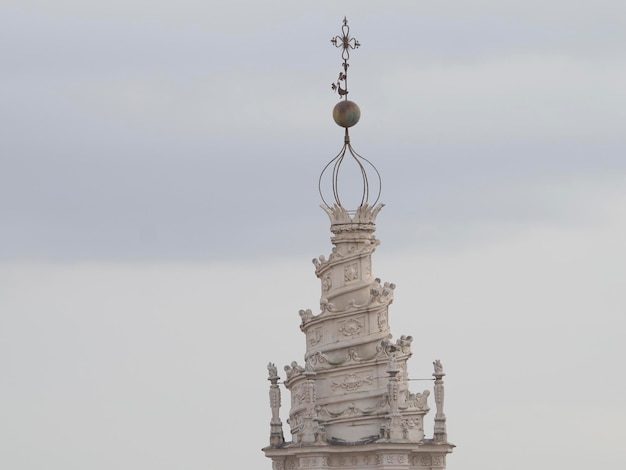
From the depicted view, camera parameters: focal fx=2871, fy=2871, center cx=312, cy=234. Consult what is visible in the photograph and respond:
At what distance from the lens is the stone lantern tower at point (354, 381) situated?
86938 millimetres

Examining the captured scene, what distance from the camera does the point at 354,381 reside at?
87688mm

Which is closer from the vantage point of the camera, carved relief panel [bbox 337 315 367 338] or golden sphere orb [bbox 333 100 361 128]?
carved relief panel [bbox 337 315 367 338]

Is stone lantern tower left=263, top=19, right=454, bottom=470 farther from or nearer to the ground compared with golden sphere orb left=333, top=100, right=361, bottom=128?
nearer to the ground

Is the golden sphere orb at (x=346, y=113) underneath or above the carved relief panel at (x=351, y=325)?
above

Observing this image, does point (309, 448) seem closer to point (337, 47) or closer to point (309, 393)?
point (309, 393)

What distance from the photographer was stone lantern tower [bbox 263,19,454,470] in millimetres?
86938

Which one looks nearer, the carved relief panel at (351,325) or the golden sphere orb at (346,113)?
the carved relief panel at (351,325)

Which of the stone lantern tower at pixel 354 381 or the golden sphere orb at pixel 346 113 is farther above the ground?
the golden sphere orb at pixel 346 113

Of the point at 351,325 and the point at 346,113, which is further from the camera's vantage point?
the point at 346,113

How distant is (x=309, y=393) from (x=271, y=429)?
2.89 metres

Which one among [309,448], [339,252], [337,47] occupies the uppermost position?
[337,47]

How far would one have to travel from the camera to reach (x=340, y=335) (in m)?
88.1

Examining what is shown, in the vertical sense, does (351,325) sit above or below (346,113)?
below

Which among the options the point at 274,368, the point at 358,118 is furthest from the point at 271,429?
the point at 358,118
